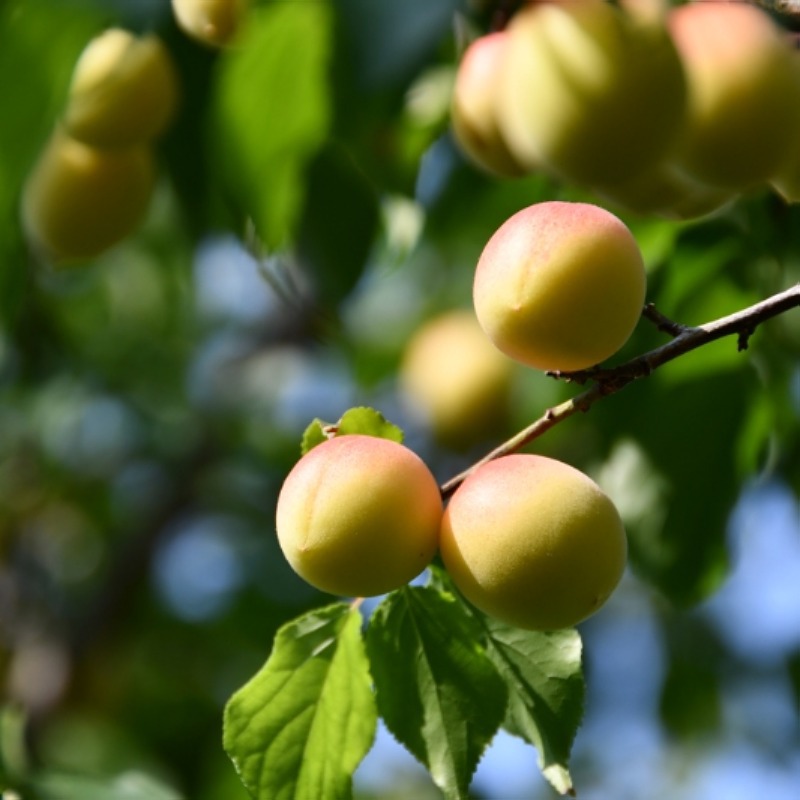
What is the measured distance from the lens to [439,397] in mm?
2422

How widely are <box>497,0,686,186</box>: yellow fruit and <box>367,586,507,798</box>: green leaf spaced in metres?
0.41

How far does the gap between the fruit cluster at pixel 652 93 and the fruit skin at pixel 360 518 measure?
241 mm

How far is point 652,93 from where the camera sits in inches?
27.9

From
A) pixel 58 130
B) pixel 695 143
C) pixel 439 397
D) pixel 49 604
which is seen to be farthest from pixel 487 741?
pixel 49 604

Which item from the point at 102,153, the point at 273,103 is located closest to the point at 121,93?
the point at 102,153

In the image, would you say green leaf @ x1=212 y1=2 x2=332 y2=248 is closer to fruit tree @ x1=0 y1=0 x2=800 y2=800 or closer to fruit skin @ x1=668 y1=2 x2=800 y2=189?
fruit tree @ x1=0 y1=0 x2=800 y2=800

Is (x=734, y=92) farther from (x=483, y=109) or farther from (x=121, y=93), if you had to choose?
(x=121, y=93)

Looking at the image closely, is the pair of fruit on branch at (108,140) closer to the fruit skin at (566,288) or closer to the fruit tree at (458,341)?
the fruit tree at (458,341)

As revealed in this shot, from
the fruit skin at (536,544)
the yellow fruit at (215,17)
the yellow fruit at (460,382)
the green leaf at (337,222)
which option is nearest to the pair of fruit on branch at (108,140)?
the yellow fruit at (215,17)

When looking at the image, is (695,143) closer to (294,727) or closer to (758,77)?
(758,77)

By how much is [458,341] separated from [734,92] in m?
1.71

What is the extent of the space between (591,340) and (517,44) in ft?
0.71

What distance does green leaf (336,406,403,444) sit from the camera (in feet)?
3.37

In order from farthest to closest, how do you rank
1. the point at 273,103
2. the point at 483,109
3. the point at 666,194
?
the point at 483,109 → the point at 273,103 → the point at 666,194
